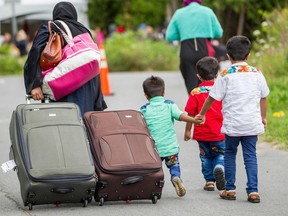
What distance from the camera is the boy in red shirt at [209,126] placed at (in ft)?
29.5

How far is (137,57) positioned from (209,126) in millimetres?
21780

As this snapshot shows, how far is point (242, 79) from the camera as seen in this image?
850 centimetres

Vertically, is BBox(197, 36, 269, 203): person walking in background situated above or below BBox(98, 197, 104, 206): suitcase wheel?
above

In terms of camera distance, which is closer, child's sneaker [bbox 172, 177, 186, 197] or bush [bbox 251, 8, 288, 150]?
child's sneaker [bbox 172, 177, 186, 197]

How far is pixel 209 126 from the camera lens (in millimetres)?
9047

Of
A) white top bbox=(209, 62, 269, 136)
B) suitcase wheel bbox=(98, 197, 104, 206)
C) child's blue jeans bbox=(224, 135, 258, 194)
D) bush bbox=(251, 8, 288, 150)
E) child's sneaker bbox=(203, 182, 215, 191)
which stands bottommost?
bush bbox=(251, 8, 288, 150)

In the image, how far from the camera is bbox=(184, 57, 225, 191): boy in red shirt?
8977mm

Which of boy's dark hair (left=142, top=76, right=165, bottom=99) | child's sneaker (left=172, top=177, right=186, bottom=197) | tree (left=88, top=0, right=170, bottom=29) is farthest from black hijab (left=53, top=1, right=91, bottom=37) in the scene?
tree (left=88, top=0, right=170, bottom=29)

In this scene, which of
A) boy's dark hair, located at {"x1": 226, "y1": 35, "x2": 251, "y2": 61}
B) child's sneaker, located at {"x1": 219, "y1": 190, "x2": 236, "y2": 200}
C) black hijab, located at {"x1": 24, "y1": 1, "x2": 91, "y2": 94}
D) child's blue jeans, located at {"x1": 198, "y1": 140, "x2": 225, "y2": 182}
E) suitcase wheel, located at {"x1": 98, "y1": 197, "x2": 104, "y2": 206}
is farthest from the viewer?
child's blue jeans, located at {"x1": 198, "y1": 140, "x2": 225, "y2": 182}

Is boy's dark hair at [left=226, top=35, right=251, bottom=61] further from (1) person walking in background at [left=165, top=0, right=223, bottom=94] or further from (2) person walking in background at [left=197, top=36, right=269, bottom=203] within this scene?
(1) person walking in background at [left=165, top=0, right=223, bottom=94]

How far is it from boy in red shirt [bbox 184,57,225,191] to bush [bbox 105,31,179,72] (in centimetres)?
2146

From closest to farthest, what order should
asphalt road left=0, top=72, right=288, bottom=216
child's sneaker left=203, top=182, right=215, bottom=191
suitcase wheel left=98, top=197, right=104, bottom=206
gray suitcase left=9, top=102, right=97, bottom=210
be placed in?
1. gray suitcase left=9, top=102, right=97, bottom=210
2. asphalt road left=0, top=72, right=288, bottom=216
3. suitcase wheel left=98, top=197, right=104, bottom=206
4. child's sneaker left=203, top=182, right=215, bottom=191

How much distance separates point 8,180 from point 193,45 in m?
4.60

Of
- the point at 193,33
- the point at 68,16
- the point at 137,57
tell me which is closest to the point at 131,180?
the point at 68,16
